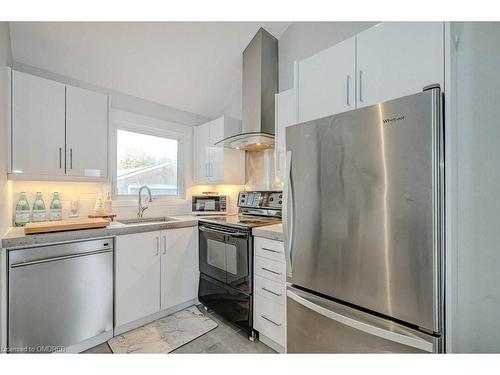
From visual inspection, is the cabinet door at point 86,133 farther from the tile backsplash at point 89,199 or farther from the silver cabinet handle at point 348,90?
the silver cabinet handle at point 348,90

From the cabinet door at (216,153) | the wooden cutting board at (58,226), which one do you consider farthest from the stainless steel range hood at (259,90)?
the wooden cutting board at (58,226)

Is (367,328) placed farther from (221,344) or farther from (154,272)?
(154,272)

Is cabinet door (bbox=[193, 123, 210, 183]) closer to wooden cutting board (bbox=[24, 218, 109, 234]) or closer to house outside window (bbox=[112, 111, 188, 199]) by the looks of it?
house outside window (bbox=[112, 111, 188, 199])

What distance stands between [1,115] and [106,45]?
1063 mm

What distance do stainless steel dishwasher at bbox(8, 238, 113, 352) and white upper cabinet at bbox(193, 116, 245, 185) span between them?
1.36 m

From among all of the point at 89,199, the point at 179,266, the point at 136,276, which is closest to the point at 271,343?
the point at 179,266

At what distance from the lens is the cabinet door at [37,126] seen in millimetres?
1741

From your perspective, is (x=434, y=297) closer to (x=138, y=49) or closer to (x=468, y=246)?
(x=468, y=246)

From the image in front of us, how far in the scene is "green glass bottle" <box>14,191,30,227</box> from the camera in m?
1.87

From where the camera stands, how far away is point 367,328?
1.06 meters

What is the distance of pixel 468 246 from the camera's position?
3.14 feet

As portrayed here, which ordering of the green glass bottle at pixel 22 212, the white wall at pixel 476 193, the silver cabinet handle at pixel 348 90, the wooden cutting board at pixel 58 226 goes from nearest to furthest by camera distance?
the white wall at pixel 476 193
the silver cabinet handle at pixel 348 90
the wooden cutting board at pixel 58 226
the green glass bottle at pixel 22 212

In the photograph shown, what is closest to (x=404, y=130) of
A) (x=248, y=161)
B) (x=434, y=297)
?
(x=434, y=297)

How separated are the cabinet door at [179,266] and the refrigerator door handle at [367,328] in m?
1.33
